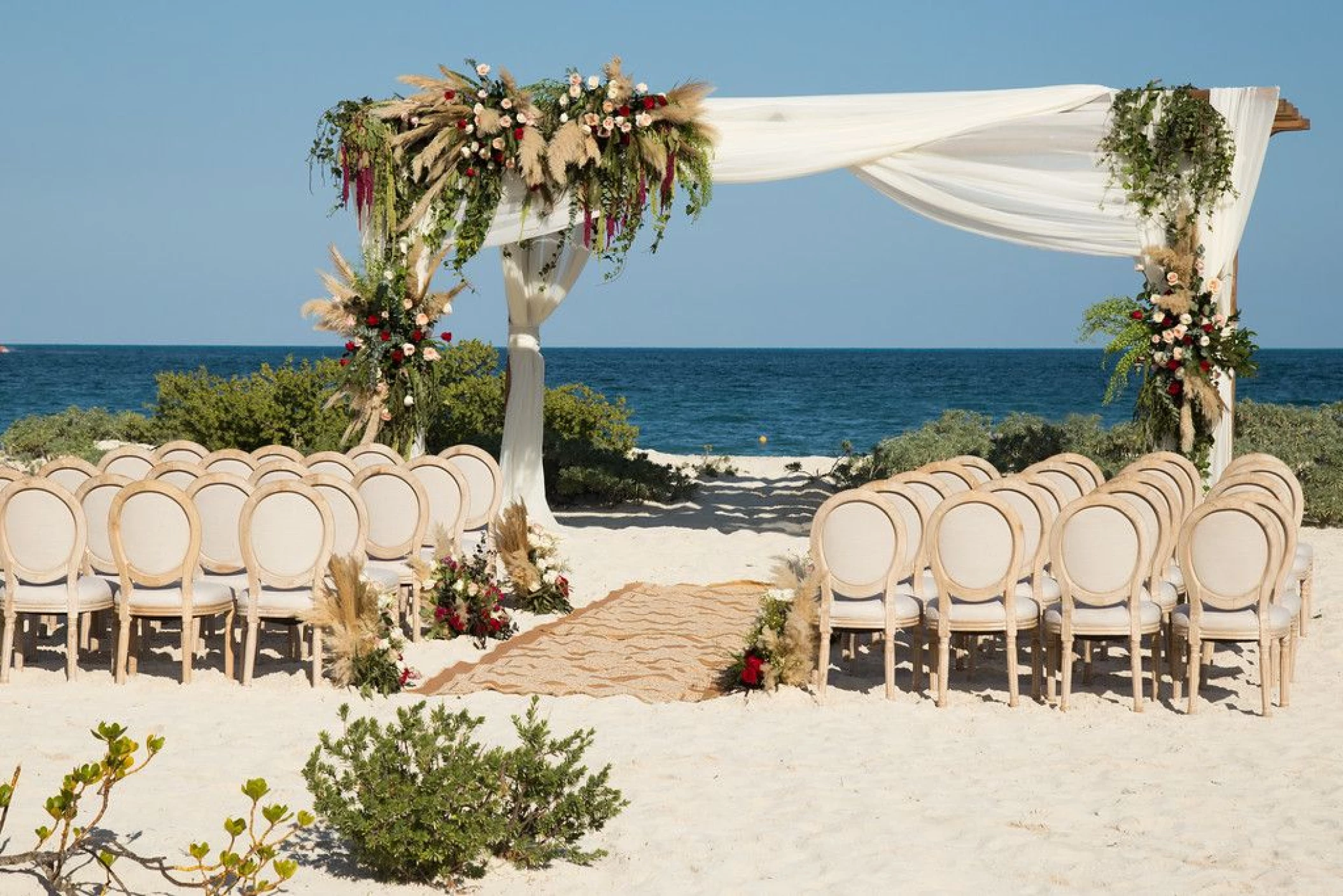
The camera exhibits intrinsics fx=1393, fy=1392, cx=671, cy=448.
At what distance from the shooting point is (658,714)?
6.13m

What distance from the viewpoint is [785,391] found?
47938 millimetres

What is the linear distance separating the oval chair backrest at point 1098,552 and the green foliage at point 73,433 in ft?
37.9

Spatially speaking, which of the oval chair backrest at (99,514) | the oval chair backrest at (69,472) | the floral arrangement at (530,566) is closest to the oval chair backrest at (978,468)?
Result: the floral arrangement at (530,566)

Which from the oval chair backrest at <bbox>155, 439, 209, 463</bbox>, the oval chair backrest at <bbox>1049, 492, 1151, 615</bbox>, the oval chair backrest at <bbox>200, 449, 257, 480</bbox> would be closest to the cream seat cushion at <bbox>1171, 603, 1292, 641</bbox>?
the oval chair backrest at <bbox>1049, 492, 1151, 615</bbox>

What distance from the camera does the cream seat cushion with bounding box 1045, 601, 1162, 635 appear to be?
20.6ft

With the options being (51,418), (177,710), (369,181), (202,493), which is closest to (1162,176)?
(369,181)

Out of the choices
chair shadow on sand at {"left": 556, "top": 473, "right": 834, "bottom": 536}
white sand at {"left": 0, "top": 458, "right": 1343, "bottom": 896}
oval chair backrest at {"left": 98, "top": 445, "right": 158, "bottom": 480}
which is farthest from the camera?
chair shadow on sand at {"left": 556, "top": 473, "right": 834, "bottom": 536}

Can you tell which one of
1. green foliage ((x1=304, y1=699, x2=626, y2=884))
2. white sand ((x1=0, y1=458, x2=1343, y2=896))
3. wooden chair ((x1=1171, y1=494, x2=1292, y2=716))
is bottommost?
white sand ((x1=0, y1=458, x2=1343, y2=896))

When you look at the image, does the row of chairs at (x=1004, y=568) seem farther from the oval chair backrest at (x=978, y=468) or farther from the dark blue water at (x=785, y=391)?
the dark blue water at (x=785, y=391)

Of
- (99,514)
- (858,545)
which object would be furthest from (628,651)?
(99,514)

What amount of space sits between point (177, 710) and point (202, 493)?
133 centimetres

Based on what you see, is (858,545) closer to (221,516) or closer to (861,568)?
(861,568)

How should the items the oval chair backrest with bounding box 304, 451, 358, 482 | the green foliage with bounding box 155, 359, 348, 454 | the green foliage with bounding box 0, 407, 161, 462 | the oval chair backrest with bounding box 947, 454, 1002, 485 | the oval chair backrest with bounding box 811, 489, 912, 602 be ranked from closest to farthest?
the oval chair backrest with bounding box 811, 489, 912, 602
the oval chair backrest with bounding box 947, 454, 1002, 485
the oval chair backrest with bounding box 304, 451, 358, 482
the green foliage with bounding box 155, 359, 348, 454
the green foliage with bounding box 0, 407, 161, 462

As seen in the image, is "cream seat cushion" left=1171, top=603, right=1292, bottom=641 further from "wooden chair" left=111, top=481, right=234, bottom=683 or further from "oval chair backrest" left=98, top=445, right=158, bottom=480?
"oval chair backrest" left=98, top=445, right=158, bottom=480
